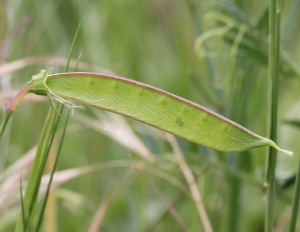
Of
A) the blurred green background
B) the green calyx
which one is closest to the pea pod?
the green calyx

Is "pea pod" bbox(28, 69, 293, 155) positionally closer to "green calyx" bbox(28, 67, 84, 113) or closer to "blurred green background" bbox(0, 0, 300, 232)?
"green calyx" bbox(28, 67, 84, 113)

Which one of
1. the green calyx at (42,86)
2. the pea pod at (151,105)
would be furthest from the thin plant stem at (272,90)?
the green calyx at (42,86)

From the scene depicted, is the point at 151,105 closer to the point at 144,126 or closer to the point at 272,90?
the point at 272,90

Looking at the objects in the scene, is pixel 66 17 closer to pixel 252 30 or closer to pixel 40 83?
pixel 252 30

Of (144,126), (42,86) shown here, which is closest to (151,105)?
(42,86)

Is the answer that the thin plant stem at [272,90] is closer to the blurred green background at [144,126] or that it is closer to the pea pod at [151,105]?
the pea pod at [151,105]

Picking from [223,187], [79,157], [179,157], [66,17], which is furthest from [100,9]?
[179,157]
